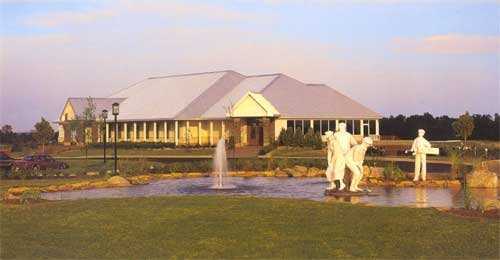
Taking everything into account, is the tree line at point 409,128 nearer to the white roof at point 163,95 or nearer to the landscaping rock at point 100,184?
the white roof at point 163,95

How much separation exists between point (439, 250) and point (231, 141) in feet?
152

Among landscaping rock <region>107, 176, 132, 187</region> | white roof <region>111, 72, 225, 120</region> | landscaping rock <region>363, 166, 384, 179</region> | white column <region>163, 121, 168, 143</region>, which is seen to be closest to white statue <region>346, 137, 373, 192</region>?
A: landscaping rock <region>363, 166, 384, 179</region>

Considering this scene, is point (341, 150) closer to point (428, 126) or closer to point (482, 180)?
point (482, 180)

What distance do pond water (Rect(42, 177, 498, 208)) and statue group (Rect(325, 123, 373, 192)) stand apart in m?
0.80

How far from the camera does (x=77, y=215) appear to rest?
1584cm

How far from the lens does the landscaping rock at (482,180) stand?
23094 millimetres

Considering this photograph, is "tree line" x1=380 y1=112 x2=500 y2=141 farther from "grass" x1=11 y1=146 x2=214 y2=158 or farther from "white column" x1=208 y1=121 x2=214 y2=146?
"grass" x1=11 y1=146 x2=214 y2=158

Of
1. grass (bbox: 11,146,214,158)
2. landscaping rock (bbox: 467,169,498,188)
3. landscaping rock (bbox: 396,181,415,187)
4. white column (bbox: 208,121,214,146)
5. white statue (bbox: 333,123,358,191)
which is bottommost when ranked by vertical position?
landscaping rock (bbox: 396,181,415,187)

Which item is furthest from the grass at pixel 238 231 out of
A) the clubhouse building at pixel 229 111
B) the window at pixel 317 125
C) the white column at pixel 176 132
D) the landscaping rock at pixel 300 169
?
the white column at pixel 176 132

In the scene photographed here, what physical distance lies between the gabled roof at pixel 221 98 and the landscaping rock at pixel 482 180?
38.2m

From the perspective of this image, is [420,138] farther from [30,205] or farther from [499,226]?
[30,205]

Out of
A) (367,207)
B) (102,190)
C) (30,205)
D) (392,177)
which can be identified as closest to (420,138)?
(392,177)

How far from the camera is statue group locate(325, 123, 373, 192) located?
21.4 m

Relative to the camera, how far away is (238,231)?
13562 millimetres
